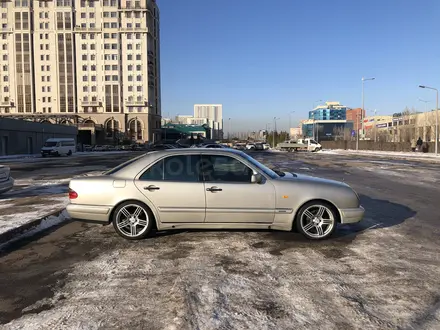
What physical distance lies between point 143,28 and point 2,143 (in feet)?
228

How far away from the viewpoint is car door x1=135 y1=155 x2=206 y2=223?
589 cm

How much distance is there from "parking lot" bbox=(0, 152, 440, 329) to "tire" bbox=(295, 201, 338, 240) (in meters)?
0.18

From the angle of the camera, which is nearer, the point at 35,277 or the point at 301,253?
→ the point at 35,277

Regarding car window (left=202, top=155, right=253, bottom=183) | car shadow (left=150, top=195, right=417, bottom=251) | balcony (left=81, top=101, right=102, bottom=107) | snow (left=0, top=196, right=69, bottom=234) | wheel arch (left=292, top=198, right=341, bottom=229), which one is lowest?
car shadow (left=150, top=195, right=417, bottom=251)

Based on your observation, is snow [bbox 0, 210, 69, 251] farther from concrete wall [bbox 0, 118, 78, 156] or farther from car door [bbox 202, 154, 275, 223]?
concrete wall [bbox 0, 118, 78, 156]

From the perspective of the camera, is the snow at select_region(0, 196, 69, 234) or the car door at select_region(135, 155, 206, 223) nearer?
the car door at select_region(135, 155, 206, 223)

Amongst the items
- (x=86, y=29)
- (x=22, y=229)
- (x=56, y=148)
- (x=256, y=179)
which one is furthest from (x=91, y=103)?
(x=256, y=179)

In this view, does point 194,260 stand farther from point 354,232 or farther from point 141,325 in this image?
point 354,232

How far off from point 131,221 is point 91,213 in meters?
0.65

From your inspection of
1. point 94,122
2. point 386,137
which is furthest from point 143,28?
point 386,137

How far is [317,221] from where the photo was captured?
6.03m

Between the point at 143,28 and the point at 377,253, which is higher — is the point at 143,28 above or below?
above

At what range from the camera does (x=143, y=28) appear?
10294 cm

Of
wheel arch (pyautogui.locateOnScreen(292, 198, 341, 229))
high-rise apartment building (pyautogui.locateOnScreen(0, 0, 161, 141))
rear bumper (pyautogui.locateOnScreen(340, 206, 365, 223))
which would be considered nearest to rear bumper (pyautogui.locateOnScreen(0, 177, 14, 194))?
wheel arch (pyautogui.locateOnScreen(292, 198, 341, 229))
